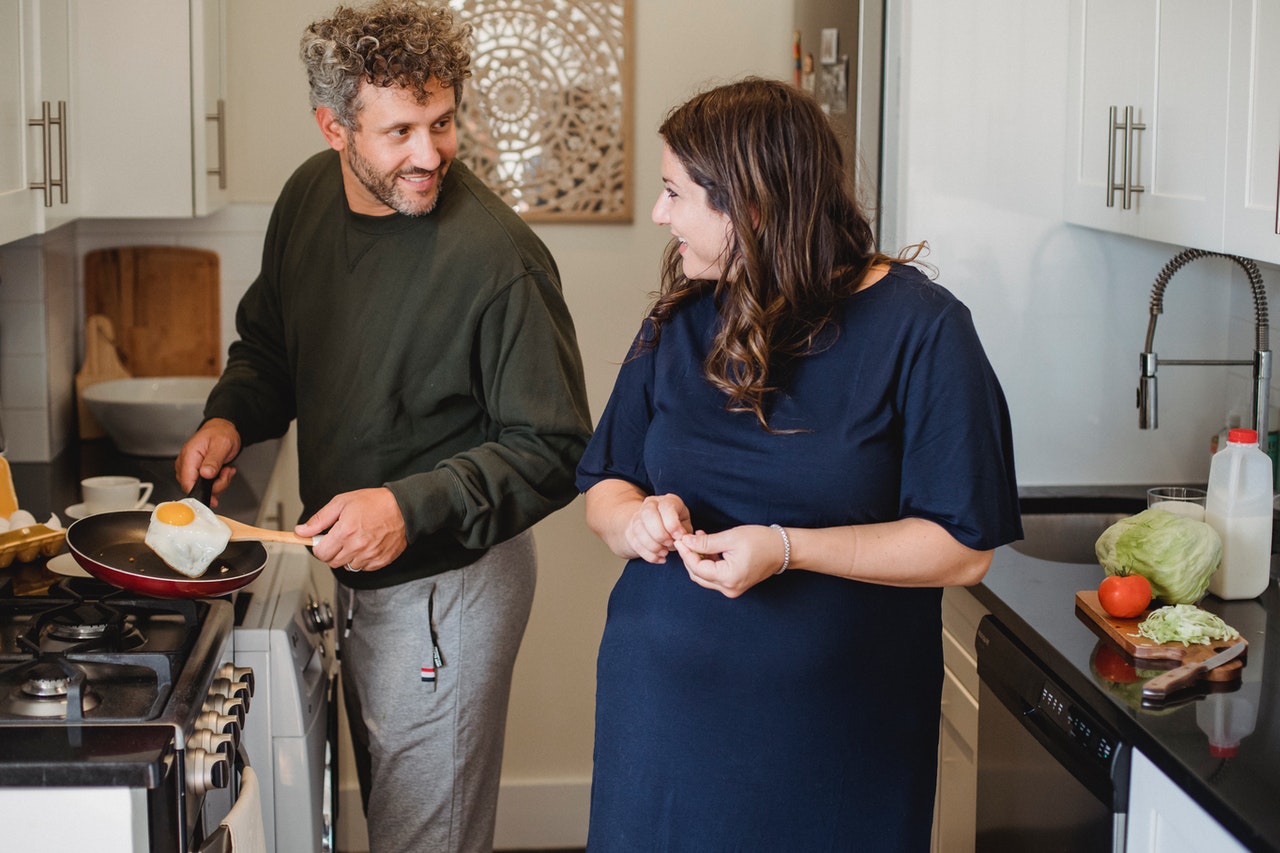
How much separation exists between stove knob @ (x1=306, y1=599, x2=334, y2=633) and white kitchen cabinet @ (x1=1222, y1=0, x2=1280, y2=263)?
1470 millimetres

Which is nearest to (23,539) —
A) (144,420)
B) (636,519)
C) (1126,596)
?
(144,420)

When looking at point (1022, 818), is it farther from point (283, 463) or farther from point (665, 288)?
point (283, 463)

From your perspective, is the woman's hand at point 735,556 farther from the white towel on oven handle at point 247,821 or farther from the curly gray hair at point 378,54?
the curly gray hair at point 378,54

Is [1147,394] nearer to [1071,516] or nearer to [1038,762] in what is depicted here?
[1071,516]

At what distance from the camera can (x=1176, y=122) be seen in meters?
2.09

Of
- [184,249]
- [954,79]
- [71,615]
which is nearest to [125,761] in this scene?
[71,615]

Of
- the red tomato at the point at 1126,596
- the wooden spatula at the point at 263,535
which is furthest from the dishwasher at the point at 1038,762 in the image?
the wooden spatula at the point at 263,535

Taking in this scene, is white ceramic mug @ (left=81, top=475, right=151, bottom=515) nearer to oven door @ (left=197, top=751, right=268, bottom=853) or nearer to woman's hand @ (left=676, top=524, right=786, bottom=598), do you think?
oven door @ (left=197, top=751, right=268, bottom=853)

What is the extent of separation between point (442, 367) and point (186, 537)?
1.51ft

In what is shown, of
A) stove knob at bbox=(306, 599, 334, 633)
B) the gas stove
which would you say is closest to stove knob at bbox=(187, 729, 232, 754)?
the gas stove

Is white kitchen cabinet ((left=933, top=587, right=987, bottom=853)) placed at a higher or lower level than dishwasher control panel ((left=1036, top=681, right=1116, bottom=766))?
lower

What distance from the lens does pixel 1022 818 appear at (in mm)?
1857

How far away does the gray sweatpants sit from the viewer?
2086 millimetres

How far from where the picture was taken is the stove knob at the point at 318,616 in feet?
6.98
